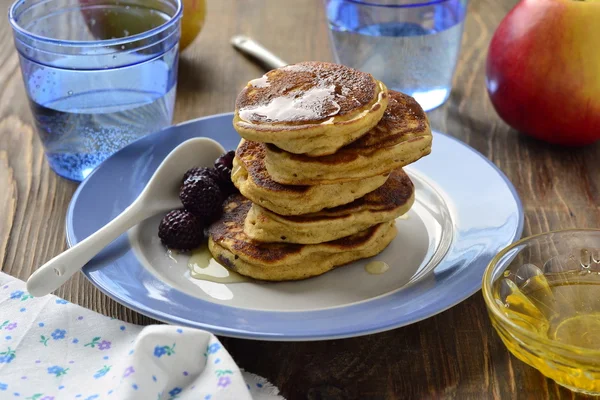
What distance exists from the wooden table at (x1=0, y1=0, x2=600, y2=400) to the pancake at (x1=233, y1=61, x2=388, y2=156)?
0.32 metres

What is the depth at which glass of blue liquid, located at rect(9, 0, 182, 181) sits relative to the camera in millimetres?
1599

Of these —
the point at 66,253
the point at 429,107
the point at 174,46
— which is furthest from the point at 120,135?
the point at 429,107

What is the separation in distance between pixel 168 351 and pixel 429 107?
3.76ft

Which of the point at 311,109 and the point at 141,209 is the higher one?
the point at 311,109

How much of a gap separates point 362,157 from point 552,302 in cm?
37

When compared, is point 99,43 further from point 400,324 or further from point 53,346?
point 400,324

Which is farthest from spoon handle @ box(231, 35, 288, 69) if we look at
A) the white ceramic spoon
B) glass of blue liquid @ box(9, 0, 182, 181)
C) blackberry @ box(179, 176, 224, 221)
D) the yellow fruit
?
blackberry @ box(179, 176, 224, 221)

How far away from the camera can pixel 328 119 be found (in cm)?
123

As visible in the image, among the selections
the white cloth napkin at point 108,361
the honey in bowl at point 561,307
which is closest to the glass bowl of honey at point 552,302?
the honey in bowl at point 561,307

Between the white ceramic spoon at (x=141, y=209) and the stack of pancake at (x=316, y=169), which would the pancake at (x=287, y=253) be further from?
the white ceramic spoon at (x=141, y=209)

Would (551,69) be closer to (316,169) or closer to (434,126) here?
(434,126)

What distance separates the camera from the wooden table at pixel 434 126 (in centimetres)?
116

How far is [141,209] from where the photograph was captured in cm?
149

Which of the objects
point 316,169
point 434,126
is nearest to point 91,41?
point 316,169
